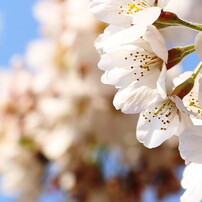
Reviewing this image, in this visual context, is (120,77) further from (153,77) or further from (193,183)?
(193,183)

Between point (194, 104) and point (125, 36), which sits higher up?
point (125, 36)

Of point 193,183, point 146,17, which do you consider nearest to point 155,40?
point 146,17

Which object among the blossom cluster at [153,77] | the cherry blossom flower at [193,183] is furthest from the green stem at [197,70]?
the cherry blossom flower at [193,183]

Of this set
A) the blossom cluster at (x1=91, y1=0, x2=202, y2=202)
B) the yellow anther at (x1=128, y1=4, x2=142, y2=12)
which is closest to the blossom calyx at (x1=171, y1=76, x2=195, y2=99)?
the blossom cluster at (x1=91, y1=0, x2=202, y2=202)

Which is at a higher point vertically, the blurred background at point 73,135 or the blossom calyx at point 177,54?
the blossom calyx at point 177,54

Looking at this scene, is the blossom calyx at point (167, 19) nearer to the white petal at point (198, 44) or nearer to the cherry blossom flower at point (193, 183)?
the white petal at point (198, 44)

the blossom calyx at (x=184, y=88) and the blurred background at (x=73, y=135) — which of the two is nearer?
the blossom calyx at (x=184, y=88)
